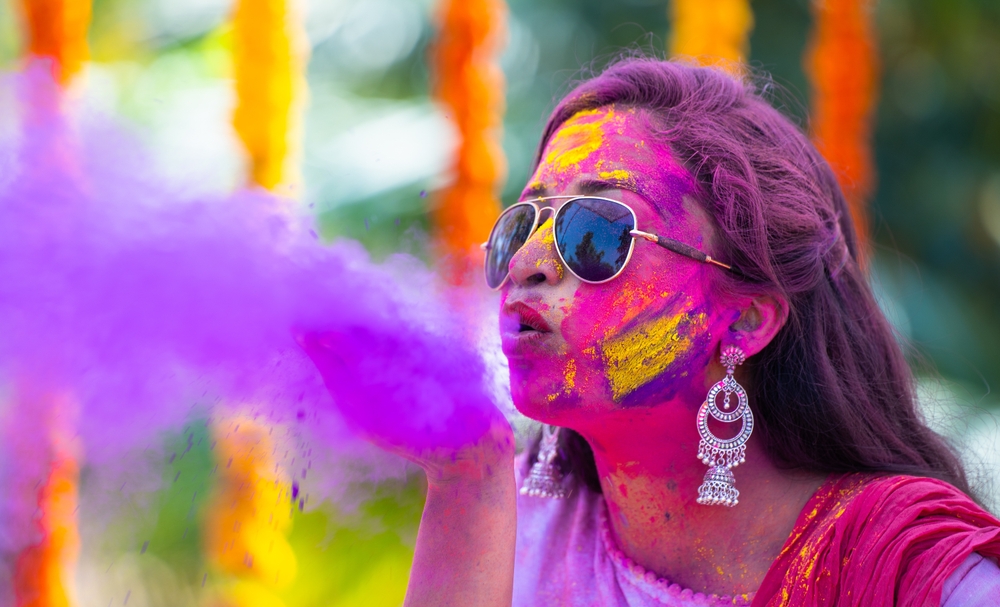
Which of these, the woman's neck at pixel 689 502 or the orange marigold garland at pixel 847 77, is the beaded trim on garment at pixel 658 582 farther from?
the orange marigold garland at pixel 847 77

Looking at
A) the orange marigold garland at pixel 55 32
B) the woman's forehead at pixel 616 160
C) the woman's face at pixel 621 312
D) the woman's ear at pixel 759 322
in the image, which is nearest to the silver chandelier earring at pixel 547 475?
the woman's face at pixel 621 312

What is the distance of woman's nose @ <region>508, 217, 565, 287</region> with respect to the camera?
188 centimetres

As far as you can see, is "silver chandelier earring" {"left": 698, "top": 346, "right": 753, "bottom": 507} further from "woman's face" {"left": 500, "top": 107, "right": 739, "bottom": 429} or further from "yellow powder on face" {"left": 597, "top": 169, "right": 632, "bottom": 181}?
"yellow powder on face" {"left": 597, "top": 169, "right": 632, "bottom": 181}

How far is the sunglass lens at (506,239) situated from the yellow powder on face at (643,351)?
1.12ft

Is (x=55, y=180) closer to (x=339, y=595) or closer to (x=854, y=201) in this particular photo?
(x=339, y=595)

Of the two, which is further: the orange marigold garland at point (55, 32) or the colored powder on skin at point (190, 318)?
the orange marigold garland at point (55, 32)

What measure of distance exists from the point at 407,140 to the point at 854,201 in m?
3.92

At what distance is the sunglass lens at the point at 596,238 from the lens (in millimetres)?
1869

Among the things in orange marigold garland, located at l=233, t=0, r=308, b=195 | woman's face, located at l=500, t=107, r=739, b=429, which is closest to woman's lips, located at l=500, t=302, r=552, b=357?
woman's face, located at l=500, t=107, r=739, b=429

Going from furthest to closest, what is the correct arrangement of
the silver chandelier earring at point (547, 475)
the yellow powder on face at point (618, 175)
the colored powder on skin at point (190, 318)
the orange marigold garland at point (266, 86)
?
the orange marigold garland at point (266, 86) → the silver chandelier earring at point (547, 475) → the yellow powder on face at point (618, 175) → the colored powder on skin at point (190, 318)

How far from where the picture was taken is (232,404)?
150cm

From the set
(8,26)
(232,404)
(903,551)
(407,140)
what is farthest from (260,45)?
(903,551)

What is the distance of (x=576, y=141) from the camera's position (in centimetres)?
208

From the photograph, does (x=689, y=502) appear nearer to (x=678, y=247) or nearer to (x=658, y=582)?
(x=658, y=582)
